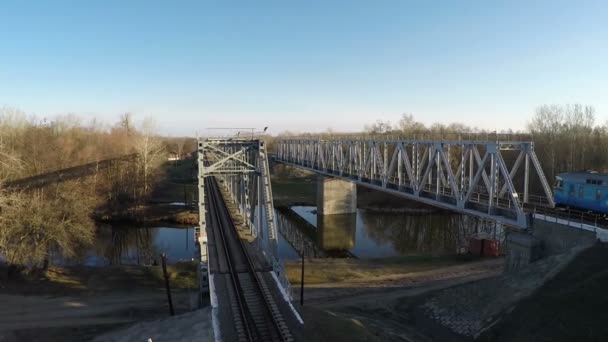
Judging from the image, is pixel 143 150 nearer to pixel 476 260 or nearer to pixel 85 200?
pixel 85 200

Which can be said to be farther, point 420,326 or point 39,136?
point 39,136

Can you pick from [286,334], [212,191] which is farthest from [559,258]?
[212,191]

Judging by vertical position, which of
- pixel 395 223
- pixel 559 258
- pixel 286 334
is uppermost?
pixel 559 258

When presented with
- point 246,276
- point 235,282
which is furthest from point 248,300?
point 246,276

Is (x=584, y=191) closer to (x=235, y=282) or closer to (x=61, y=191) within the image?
(x=235, y=282)

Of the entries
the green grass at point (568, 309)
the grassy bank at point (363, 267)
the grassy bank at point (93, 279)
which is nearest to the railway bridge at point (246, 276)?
the grassy bank at point (93, 279)

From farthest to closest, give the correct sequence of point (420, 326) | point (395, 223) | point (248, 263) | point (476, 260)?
point (395, 223)
point (476, 260)
point (248, 263)
point (420, 326)
